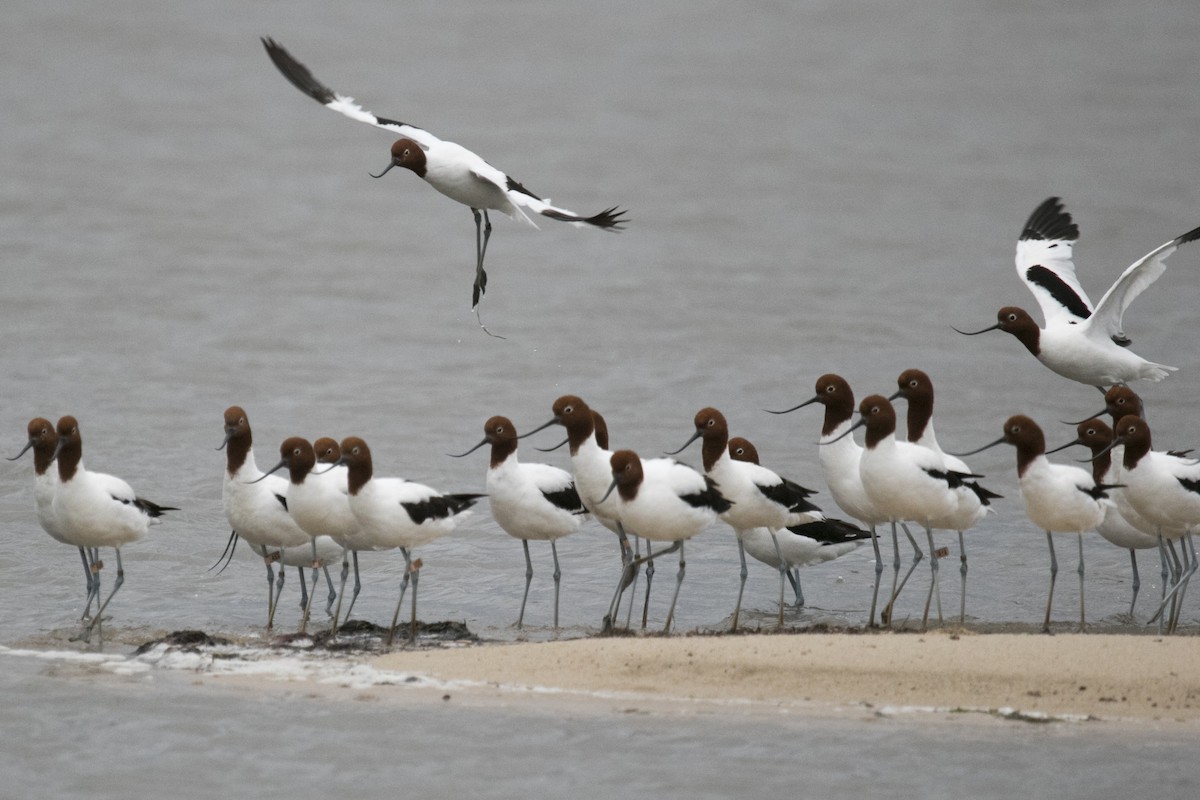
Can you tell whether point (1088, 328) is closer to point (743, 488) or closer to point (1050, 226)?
point (1050, 226)

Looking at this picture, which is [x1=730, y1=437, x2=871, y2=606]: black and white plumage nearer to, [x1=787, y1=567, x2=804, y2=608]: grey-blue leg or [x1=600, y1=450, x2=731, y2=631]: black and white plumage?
[x1=787, y1=567, x2=804, y2=608]: grey-blue leg

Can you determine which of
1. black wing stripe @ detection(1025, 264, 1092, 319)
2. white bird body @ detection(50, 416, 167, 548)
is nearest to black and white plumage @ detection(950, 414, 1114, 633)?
black wing stripe @ detection(1025, 264, 1092, 319)

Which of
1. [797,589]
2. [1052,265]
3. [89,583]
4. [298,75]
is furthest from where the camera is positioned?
[1052,265]

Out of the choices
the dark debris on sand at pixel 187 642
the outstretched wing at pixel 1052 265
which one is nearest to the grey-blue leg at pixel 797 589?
the outstretched wing at pixel 1052 265

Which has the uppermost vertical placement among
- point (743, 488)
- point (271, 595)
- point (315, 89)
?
point (315, 89)

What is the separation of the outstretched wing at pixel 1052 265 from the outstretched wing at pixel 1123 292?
1.37 feet

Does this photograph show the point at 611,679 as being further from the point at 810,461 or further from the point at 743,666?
the point at 810,461

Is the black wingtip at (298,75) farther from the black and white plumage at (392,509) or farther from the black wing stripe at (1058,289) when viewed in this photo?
the black wing stripe at (1058,289)

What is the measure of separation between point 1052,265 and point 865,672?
6.80m

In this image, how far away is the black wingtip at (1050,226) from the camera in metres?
14.9

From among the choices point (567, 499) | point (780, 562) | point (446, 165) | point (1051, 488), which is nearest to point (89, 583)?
point (567, 499)

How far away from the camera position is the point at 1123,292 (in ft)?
41.5

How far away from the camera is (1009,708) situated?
854 cm

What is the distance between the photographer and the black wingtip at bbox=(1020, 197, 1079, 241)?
14.9 metres
